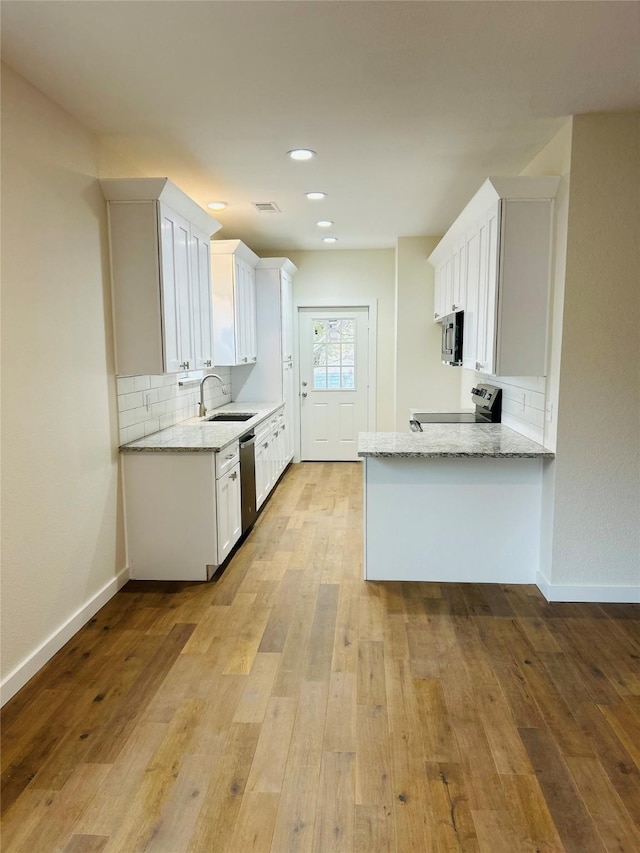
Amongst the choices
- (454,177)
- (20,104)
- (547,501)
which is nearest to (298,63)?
(20,104)

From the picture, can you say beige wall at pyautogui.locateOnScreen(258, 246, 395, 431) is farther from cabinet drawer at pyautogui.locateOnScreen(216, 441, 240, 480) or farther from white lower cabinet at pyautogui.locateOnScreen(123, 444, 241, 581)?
white lower cabinet at pyautogui.locateOnScreen(123, 444, 241, 581)

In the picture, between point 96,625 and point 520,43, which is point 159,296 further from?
point 520,43

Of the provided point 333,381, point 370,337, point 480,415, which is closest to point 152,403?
point 480,415

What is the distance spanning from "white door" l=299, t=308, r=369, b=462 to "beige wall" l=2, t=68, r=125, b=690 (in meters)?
3.98

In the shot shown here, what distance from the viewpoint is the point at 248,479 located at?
4.34m

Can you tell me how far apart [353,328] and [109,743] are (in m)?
5.60

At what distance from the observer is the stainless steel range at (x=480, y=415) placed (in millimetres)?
4469

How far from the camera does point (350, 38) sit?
215cm

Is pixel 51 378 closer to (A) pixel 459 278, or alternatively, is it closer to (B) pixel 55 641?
(B) pixel 55 641

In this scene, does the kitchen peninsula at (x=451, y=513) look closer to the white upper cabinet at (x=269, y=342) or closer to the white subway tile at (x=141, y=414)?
the white subway tile at (x=141, y=414)

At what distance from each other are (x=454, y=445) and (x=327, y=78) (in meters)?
2.06

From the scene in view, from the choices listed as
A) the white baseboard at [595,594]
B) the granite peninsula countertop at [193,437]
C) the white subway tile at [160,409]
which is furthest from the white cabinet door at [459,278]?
the white subway tile at [160,409]

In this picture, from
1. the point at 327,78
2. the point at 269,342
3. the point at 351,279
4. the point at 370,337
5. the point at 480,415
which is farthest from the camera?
the point at 370,337

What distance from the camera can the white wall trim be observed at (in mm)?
6863
